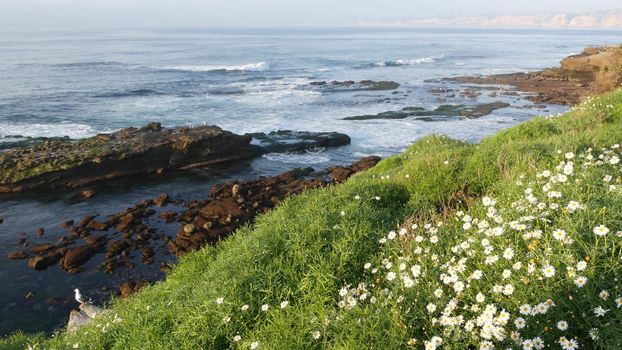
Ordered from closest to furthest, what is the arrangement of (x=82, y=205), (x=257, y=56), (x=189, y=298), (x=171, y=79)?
(x=189, y=298), (x=82, y=205), (x=171, y=79), (x=257, y=56)

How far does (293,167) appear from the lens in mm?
27844

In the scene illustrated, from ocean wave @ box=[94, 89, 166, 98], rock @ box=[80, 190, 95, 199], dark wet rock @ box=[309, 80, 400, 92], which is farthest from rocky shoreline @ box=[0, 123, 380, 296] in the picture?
dark wet rock @ box=[309, 80, 400, 92]

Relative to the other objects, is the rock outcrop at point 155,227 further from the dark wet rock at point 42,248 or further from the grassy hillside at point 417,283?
the grassy hillside at point 417,283

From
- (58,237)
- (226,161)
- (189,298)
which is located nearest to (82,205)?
(58,237)

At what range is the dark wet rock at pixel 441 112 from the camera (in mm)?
40969

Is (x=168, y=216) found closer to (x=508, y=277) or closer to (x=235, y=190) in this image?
(x=235, y=190)

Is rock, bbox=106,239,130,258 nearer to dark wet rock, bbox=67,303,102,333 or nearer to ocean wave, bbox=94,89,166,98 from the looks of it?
dark wet rock, bbox=67,303,102,333

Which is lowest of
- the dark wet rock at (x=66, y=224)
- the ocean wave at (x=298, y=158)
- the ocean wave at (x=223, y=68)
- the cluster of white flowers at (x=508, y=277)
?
the dark wet rock at (x=66, y=224)

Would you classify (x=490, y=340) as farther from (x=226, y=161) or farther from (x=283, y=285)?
(x=226, y=161)

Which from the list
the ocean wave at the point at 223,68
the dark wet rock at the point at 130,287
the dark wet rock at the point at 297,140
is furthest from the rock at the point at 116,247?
the ocean wave at the point at 223,68

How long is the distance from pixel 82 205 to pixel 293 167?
11338mm

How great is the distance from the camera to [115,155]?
2625 centimetres

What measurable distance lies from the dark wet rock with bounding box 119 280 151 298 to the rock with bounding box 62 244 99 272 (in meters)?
2.44

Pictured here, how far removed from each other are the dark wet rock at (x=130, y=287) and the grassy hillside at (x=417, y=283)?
598 cm
